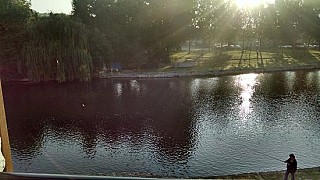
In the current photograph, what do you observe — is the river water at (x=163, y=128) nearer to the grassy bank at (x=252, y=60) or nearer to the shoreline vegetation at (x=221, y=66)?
the shoreline vegetation at (x=221, y=66)

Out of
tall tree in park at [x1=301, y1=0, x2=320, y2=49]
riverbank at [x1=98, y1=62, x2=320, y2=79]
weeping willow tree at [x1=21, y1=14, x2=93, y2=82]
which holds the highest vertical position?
tall tree in park at [x1=301, y1=0, x2=320, y2=49]

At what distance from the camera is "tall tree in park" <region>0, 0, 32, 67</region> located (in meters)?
26.1

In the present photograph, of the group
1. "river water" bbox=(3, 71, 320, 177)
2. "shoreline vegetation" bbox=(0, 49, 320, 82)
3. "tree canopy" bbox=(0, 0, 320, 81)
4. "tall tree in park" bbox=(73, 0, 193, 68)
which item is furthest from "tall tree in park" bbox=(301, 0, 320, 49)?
"river water" bbox=(3, 71, 320, 177)

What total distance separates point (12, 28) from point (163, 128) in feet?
61.2

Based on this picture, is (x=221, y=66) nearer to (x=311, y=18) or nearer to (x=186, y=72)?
(x=186, y=72)

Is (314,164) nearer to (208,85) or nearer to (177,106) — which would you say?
(177,106)

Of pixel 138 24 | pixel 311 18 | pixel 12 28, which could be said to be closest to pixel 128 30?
pixel 138 24

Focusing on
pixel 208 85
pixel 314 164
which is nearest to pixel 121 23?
pixel 208 85

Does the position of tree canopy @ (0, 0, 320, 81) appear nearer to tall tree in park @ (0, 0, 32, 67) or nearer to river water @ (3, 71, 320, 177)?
tall tree in park @ (0, 0, 32, 67)

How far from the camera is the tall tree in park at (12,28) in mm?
26062

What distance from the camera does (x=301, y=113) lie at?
16.6m

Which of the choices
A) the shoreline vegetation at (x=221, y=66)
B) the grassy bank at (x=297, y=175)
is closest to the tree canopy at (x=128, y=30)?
the shoreline vegetation at (x=221, y=66)

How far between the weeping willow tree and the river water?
104cm

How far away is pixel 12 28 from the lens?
27156mm
